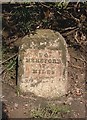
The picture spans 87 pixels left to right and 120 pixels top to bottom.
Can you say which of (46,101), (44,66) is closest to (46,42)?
(44,66)


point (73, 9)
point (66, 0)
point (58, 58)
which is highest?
point (66, 0)

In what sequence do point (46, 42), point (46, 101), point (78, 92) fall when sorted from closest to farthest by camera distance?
point (46, 101)
point (46, 42)
point (78, 92)

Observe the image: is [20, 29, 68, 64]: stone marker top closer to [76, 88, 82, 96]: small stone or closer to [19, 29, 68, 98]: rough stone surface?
[19, 29, 68, 98]: rough stone surface

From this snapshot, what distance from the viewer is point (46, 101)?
5.36 meters

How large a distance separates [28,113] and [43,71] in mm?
695

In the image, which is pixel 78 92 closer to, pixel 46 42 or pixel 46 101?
pixel 46 101

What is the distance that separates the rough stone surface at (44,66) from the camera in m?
5.48

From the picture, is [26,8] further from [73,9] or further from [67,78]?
[67,78]

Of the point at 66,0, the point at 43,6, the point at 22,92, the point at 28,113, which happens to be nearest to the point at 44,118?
the point at 28,113

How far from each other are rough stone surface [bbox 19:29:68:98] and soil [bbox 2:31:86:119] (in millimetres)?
130

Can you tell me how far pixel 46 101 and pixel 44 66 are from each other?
47 cm

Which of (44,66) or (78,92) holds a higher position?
(44,66)

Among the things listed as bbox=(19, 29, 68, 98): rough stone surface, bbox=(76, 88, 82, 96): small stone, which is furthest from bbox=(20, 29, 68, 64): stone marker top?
bbox=(76, 88, 82, 96): small stone

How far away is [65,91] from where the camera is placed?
5566 mm
